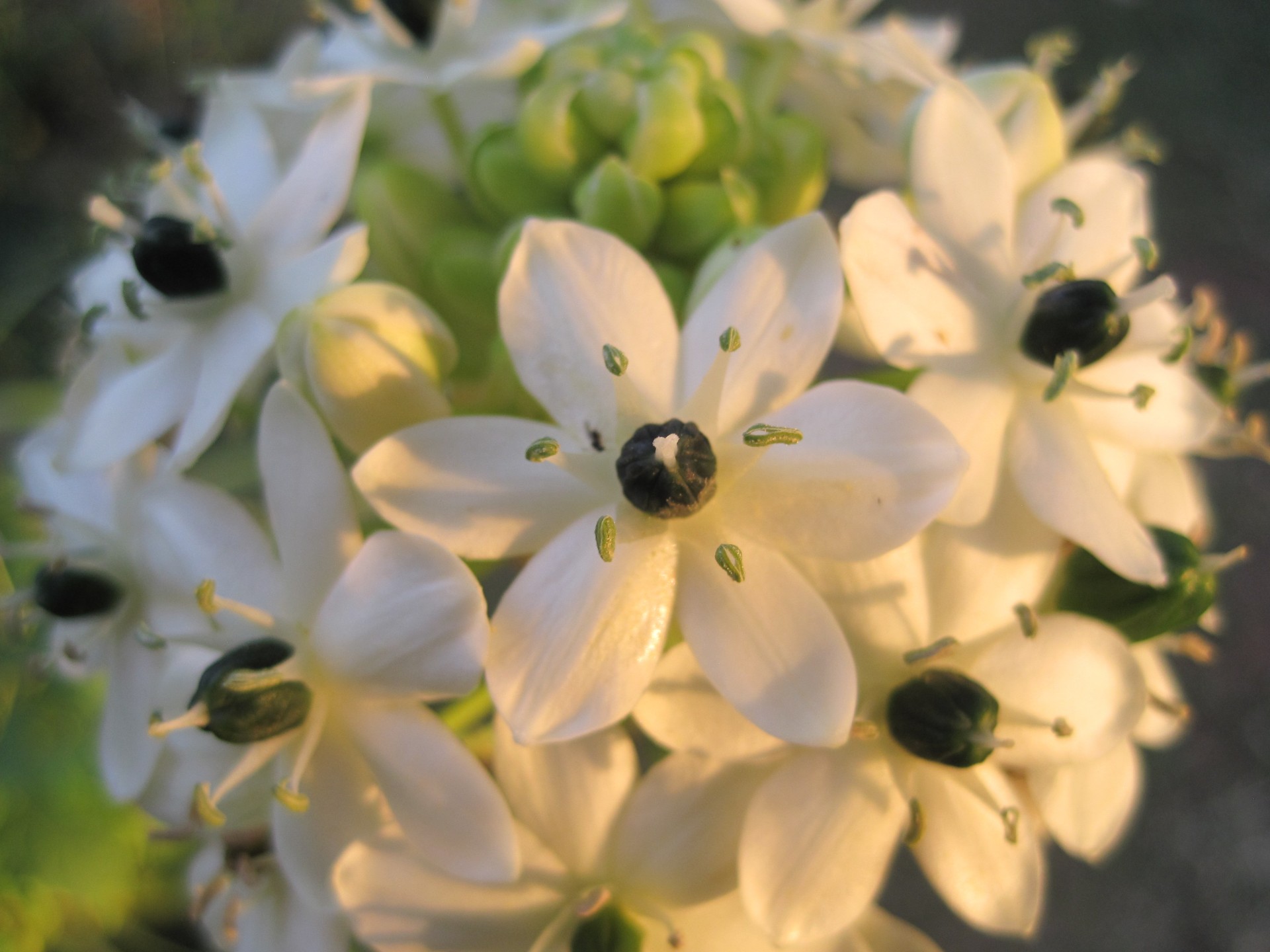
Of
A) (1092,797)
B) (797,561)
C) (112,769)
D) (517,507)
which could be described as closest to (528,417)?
(517,507)

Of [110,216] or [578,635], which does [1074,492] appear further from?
[110,216]

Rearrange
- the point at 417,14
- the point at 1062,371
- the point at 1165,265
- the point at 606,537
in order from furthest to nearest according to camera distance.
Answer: the point at 1165,265, the point at 417,14, the point at 1062,371, the point at 606,537

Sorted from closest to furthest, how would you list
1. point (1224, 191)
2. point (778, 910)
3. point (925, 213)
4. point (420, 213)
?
point (778, 910)
point (925, 213)
point (420, 213)
point (1224, 191)

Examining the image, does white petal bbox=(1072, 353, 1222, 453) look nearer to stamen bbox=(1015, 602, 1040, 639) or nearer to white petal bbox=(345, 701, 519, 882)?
stamen bbox=(1015, 602, 1040, 639)

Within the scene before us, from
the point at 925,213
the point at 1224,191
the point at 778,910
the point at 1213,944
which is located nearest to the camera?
the point at 778,910

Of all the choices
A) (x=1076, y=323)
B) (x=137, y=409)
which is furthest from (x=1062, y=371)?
(x=137, y=409)

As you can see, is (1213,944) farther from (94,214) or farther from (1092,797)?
(94,214)
